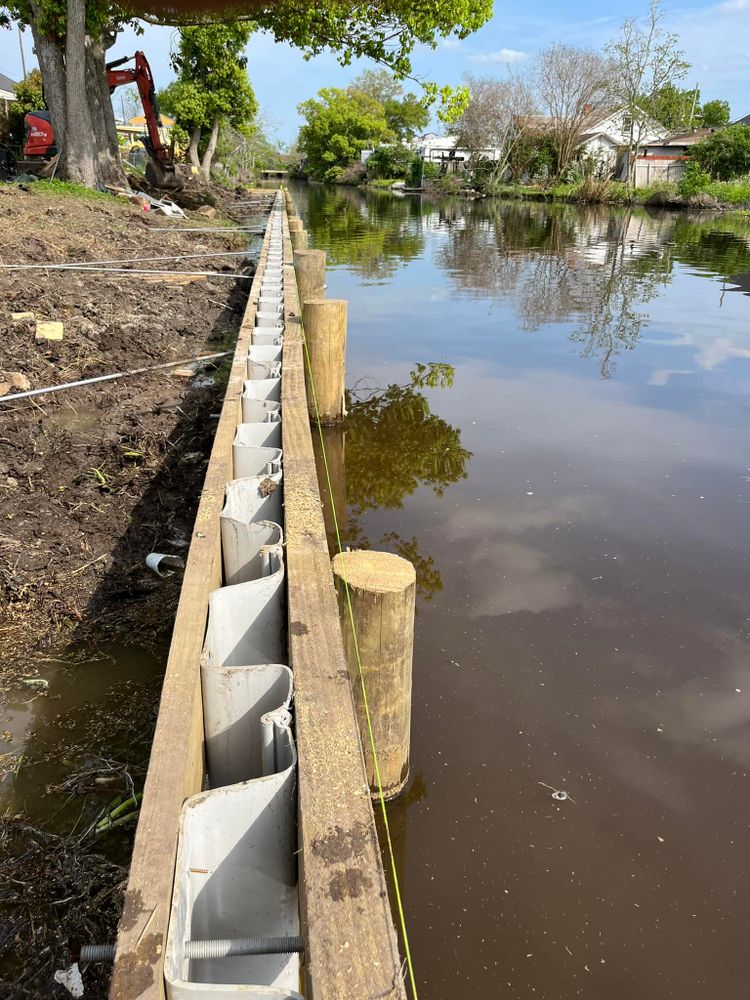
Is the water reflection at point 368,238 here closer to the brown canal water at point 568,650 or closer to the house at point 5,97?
the brown canal water at point 568,650

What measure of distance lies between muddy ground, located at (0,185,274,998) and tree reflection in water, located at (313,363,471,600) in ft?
3.92

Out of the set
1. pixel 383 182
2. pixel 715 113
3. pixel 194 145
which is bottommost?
pixel 194 145

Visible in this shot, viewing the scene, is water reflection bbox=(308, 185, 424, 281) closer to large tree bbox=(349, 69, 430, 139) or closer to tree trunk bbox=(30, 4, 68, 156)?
tree trunk bbox=(30, 4, 68, 156)

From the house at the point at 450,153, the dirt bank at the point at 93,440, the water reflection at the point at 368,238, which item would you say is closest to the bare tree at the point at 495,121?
the house at the point at 450,153

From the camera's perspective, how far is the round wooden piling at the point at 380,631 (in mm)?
2584

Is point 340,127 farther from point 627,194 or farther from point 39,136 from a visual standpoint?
point 39,136

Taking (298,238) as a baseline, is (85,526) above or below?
below

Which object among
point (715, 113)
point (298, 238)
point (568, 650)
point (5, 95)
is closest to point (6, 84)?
point (5, 95)

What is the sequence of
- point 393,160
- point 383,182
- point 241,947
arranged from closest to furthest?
point 241,947, point 383,182, point 393,160

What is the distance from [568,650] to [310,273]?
598cm

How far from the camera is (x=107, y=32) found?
18.5 m

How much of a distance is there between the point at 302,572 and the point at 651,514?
391 centimetres

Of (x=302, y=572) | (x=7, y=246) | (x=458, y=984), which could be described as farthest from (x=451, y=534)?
(x=7, y=246)

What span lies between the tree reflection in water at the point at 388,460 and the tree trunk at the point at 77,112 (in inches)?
542
